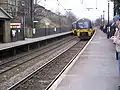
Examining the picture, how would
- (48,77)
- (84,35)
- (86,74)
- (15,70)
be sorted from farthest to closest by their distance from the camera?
(84,35) < (15,70) < (48,77) < (86,74)

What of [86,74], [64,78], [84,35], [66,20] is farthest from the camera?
[66,20]

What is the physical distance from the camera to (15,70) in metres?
18.1

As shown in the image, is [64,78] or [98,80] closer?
[98,80]

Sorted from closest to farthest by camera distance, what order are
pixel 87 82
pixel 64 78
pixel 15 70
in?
pixel 87 82
pixel 64 78
pixel 15 70

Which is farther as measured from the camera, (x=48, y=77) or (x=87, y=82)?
(x=48, y=77)

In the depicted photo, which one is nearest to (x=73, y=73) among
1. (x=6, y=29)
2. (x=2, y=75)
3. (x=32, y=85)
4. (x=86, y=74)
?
(x=86, y=74)

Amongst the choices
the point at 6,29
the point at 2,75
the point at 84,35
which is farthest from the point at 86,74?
the point at 84,35

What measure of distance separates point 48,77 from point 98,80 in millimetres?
4828

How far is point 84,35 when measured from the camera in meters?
54.8

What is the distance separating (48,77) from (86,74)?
125 inches

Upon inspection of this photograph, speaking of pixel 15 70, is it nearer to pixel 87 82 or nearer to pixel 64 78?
pixel 64 78

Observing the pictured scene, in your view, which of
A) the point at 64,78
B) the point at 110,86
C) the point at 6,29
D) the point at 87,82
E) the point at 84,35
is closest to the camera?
the point at 110,86

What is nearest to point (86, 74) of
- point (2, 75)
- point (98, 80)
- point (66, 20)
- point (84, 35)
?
point (98, 80)

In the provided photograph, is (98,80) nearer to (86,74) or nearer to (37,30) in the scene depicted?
(86,74)
